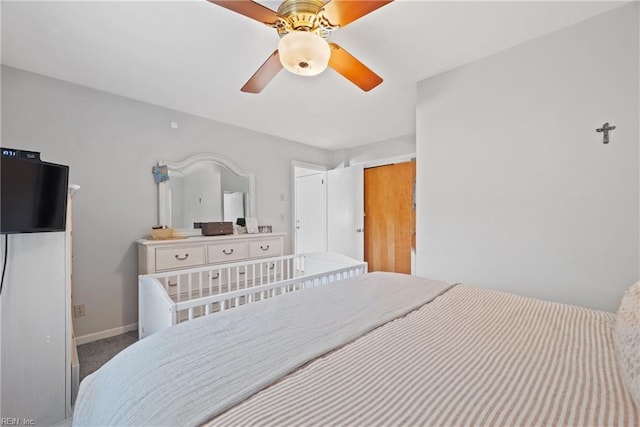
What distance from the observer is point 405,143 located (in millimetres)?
3975

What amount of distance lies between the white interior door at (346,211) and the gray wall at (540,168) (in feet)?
6.23

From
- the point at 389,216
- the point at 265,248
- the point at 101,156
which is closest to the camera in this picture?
the point at 101,156

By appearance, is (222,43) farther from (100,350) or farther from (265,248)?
(100,350)

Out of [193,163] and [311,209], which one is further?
[311,209]

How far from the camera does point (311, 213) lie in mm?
4980

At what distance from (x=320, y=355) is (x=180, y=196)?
108 inches

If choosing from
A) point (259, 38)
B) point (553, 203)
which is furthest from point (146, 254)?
point (553, 203)

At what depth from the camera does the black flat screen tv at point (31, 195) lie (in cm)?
120

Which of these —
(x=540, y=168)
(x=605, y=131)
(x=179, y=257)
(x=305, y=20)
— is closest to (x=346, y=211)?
(x=179, y=257)

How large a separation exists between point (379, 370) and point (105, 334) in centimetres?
284

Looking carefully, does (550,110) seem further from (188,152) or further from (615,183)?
(188,152)

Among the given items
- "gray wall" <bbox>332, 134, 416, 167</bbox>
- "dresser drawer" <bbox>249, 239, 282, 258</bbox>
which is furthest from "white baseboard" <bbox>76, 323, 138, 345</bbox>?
"gray wall" <bbox>332, 134, 416, 167</bbox>

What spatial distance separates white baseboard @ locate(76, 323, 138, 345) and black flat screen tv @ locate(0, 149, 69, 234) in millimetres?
1604

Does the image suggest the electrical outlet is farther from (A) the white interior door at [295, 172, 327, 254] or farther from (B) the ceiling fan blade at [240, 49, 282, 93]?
(A) the white interior door at [295, 172, 327, 254]
